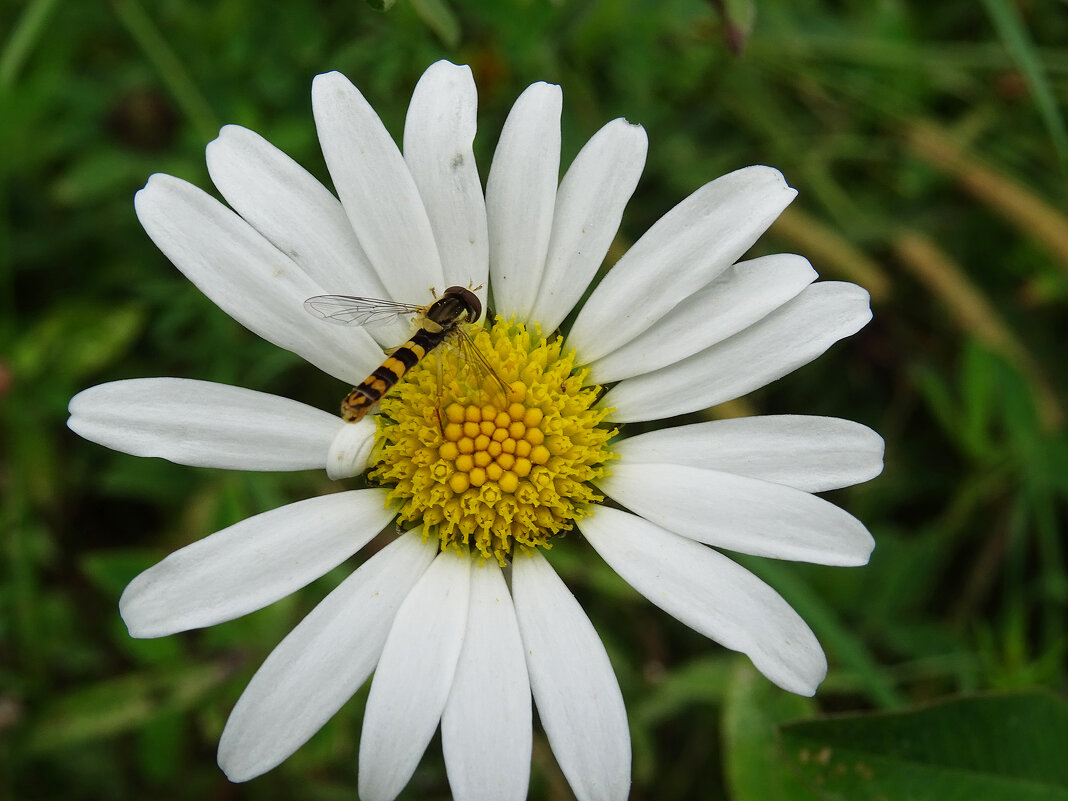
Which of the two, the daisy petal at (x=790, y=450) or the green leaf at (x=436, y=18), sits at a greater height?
the green leaf at (x=436, y=18)

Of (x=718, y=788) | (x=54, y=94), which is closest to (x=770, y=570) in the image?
(x=718, y=788)

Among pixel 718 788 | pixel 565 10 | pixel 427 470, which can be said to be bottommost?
pixel 718 788

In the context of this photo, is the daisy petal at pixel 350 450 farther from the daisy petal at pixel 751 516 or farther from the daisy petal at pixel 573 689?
the daisy petal at pixel 751 516

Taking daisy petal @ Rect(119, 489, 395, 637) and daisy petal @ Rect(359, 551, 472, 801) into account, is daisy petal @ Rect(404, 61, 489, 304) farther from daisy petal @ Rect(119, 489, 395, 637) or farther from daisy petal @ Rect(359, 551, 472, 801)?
daisy petal @ Rect(359, 551, 472, 801)

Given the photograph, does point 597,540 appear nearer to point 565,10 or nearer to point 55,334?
point 565,10

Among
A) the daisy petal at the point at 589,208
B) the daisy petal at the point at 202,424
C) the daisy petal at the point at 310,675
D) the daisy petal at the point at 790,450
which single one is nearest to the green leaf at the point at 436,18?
the daisy petal at the point at 589,208

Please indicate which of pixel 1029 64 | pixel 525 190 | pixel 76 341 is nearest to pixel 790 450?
pixel 525 190

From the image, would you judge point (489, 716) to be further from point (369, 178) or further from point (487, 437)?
point (369, 178)
